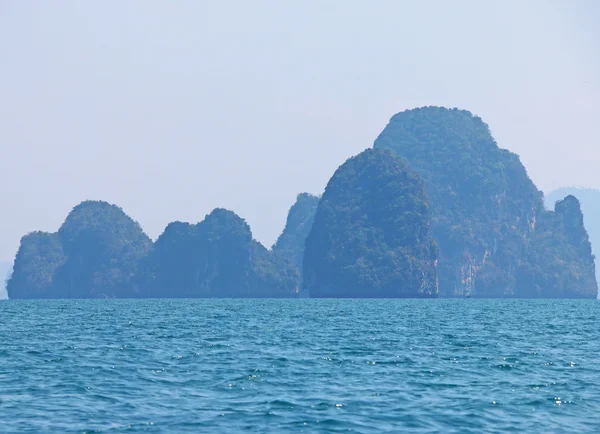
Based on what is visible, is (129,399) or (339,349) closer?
(129,399)

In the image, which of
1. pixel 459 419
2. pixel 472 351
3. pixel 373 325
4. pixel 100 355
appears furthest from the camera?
pixel 373 325

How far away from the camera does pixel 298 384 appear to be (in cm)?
3356

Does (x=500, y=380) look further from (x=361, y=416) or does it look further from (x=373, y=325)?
(x=373, y=325)

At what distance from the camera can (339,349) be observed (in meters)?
47.0

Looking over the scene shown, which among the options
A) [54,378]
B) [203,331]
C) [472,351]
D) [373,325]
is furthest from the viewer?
[373,325]

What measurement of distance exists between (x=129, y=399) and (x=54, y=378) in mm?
6299

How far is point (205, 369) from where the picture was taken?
123 feet

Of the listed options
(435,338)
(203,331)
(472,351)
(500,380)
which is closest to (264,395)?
(500,380)

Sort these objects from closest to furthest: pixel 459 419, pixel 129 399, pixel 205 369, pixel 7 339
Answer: pixel 459 419, pixel 129 399, pixel 205 369, pixel 7 339

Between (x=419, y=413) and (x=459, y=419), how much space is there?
1388mm

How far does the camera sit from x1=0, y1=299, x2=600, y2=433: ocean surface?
86.0 ft

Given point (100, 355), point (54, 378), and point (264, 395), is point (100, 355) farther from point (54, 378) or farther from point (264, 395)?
point (264, 395)

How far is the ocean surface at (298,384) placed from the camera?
26.2m

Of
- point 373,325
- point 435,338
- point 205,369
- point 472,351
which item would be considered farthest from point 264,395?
point 373,325
